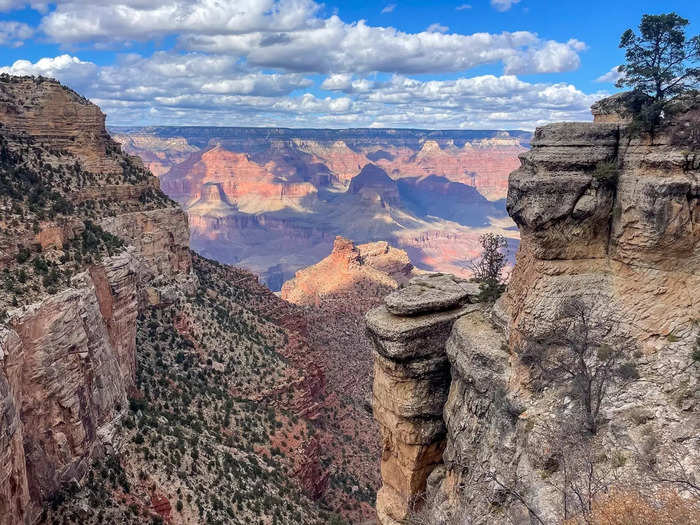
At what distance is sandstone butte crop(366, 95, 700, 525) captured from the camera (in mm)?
16438

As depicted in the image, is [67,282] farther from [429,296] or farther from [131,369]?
[429,296]

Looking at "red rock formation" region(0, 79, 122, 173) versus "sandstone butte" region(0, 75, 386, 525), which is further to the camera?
"red rock formation" region(0, 79, 122, 173)

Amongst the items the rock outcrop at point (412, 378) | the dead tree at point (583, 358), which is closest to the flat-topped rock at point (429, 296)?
the rock outcrop at point (412, 378)

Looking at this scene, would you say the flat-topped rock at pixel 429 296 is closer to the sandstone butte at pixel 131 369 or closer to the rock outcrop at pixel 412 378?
the rock outcrop at pixel 412 378

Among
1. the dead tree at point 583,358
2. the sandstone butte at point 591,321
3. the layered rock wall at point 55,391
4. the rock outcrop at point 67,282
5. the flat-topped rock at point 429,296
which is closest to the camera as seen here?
the sandstone butte at point 591,321

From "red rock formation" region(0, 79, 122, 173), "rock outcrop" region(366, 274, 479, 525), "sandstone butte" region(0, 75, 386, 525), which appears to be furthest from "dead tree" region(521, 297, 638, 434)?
"red rock formation" region(0, 79, 122, 173)

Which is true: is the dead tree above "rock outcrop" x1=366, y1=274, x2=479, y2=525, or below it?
above

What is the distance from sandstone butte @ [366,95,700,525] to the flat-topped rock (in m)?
1.35

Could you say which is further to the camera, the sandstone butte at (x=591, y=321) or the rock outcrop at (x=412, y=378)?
the rock outcrop at (x=412, y=378)

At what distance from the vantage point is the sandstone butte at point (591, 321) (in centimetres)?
1644

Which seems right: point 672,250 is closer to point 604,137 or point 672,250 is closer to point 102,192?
point 604,137

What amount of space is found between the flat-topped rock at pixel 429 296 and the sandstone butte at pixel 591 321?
53.3 inches

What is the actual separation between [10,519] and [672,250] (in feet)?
81.1

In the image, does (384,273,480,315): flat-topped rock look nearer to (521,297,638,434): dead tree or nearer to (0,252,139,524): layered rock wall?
(521,297,638,434): dead tree
